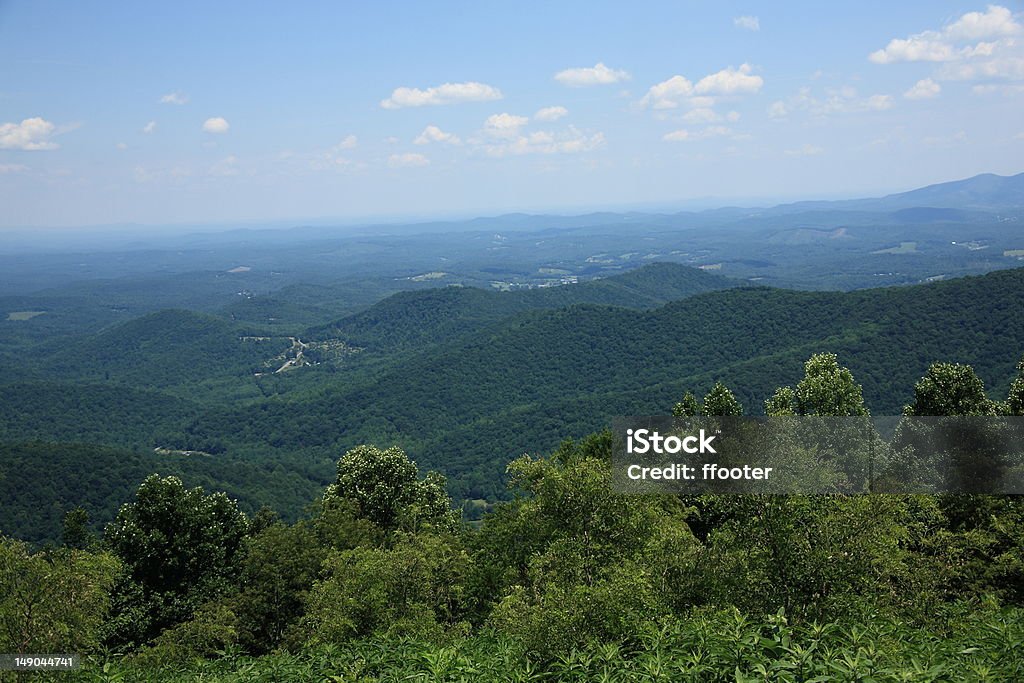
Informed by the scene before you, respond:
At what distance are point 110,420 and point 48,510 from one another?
82.2 meters

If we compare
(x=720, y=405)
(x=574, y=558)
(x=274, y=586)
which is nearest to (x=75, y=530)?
(x=274, y=586)

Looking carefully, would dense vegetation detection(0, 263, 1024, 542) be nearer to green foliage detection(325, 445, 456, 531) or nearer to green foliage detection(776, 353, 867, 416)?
green foliage detection(325, 445, 456, 531)

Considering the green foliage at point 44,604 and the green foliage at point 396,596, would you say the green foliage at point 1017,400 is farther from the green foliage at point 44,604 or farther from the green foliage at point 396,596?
the green foliage at point 44,604

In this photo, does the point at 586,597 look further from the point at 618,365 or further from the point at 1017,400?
the point at 618,365

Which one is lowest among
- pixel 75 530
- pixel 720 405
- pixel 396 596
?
pixel 75 530

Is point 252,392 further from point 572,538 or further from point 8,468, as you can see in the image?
point 572,538

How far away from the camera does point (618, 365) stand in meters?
134

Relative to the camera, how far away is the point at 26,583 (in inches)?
500

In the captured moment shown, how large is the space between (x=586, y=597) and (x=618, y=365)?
413 ft

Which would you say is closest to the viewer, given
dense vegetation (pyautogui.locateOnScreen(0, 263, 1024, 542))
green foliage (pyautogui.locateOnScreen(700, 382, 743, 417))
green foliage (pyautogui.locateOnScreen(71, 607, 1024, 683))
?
green foliage (pyautogui.locateOnScreen(71, 607, 1024, 683))

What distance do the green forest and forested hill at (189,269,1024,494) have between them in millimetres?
70356

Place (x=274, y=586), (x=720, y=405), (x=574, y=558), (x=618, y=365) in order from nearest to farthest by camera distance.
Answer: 1. (x=574, y=558)
2. (x=274, y=586)
3. (x=720, y=405)
4. (x=618, y=365)

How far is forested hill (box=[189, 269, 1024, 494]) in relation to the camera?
88062mm

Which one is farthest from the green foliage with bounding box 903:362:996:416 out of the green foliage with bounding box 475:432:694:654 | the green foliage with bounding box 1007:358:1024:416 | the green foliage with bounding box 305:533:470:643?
the green foliage with bounding box 305:533:470:643
